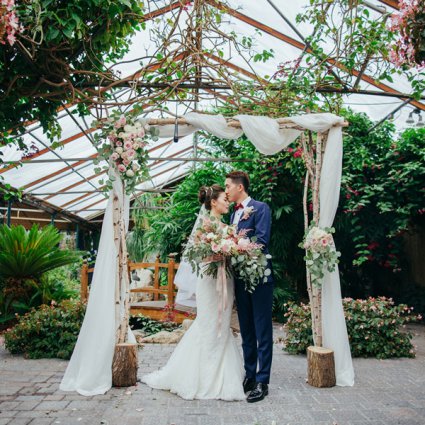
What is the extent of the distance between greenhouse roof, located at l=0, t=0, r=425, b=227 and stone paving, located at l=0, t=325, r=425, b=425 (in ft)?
5.83

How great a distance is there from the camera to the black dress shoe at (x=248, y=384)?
3934 millimetres

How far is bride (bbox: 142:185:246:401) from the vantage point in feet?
12.3

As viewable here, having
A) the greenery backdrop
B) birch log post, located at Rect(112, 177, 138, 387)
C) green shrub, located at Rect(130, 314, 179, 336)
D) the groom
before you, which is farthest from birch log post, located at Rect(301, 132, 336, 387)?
green shrub, located at Rect(130, 314, 179, 336)

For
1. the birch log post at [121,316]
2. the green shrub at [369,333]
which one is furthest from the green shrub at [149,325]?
the birch log post at [121,316]

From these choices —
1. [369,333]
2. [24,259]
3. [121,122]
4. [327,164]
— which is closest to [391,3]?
[327,164]

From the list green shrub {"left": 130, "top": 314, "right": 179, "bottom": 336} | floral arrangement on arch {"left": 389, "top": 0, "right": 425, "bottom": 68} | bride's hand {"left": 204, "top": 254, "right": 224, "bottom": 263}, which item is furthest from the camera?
green shrub {"left": 130, "top": 314, "right": 179, "bottom": 336}

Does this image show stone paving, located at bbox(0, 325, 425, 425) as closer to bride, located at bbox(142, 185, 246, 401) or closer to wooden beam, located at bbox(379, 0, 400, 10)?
bride, located at bbox(142, 185, 246, 401)

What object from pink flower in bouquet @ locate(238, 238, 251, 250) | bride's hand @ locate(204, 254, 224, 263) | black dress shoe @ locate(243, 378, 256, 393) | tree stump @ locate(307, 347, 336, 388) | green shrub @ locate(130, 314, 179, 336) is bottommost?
black dress shoe @ locate(243, 378, 256, 393)

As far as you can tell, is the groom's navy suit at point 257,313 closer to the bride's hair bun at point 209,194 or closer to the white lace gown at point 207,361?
the white lace gown at point 207,361

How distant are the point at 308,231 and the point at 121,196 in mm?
1771

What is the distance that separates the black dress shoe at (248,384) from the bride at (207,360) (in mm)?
84

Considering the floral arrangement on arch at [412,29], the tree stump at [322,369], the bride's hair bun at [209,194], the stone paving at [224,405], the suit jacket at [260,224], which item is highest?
the floral arrangement on arch at [412,29]

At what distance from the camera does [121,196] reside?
14.0 feet

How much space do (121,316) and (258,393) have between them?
137cm
